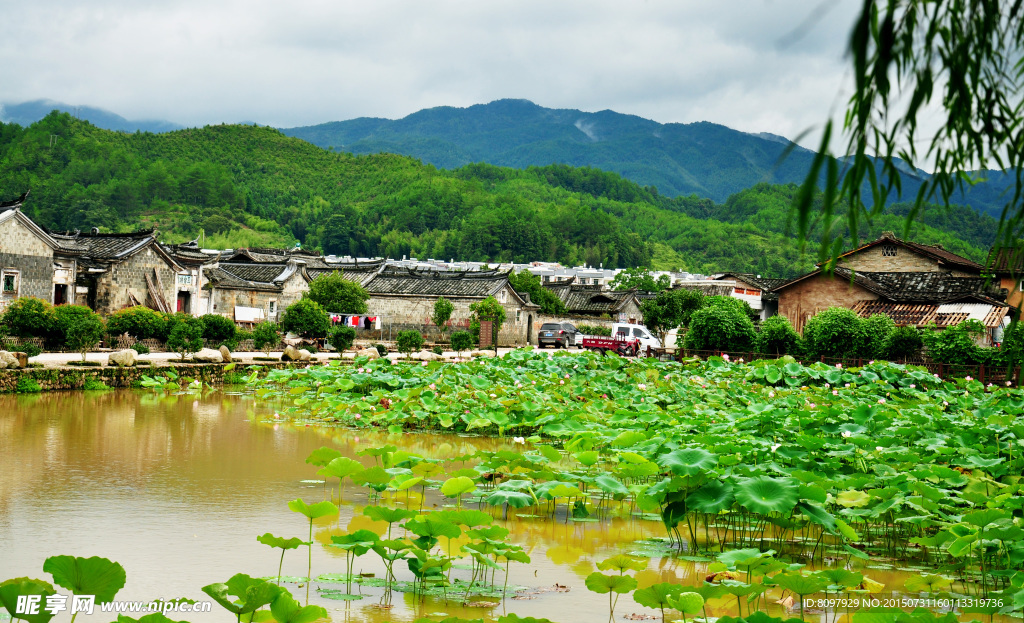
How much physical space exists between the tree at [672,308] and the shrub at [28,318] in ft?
91.0

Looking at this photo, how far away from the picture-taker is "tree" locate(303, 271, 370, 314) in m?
35.8

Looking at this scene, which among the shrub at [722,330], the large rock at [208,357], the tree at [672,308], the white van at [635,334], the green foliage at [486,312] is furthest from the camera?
the tree at [672,308]

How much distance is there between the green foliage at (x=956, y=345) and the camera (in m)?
20.1

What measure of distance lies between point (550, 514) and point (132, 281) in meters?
25.6

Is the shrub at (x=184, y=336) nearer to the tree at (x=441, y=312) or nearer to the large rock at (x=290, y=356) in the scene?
the large rock at (x=290, y=356)

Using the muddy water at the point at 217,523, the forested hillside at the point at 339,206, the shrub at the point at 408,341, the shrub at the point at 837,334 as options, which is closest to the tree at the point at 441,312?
the shrub at the point at 408,341

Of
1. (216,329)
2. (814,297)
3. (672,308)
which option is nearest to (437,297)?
(672,308)

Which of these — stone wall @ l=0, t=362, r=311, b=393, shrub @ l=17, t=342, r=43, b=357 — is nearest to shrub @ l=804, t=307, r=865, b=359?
stone wall @ l=0, t=362, r=311, b=393

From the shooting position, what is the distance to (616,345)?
33.2 meters

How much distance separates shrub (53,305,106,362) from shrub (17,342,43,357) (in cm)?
120

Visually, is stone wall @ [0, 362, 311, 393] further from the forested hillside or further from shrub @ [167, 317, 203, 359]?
the forested hillside

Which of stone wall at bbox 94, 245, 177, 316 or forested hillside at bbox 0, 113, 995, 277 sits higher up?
forested hillside at bbox 0, 113, 995, 277

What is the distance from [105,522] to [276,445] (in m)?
4.50

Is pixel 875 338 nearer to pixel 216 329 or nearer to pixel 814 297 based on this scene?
pixel 814 297
